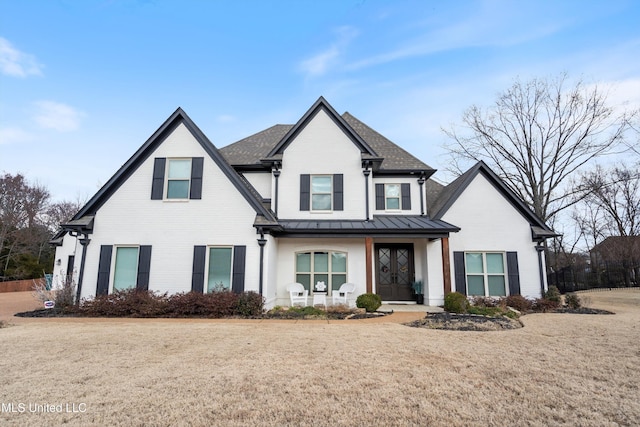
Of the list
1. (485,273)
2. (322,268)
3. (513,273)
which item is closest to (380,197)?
(322,268)

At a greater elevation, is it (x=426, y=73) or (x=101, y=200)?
(x=426, y=73)

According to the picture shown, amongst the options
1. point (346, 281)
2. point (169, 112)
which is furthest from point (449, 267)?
point (169, 112)

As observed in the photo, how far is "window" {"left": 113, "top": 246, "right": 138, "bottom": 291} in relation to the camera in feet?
38.6

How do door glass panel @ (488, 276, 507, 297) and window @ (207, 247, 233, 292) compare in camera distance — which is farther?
door glass panel @ (488, 276, 507, 297)

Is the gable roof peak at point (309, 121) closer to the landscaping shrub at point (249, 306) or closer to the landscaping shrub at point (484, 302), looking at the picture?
the landscaping shrub at point (249, 306)

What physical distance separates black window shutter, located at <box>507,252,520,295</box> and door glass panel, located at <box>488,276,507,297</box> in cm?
29

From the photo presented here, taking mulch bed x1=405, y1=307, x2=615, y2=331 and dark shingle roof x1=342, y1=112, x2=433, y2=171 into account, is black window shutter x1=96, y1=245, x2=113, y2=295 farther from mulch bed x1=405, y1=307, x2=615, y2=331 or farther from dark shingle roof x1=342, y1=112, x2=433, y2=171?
dark shingle roof x1=342, y1=112, x2=433, y2=171

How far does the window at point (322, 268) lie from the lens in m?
13.6

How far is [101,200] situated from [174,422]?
11.4 m

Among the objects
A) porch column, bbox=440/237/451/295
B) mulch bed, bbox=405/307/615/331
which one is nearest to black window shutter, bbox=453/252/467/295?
porch column, bbox=440/237/451/295

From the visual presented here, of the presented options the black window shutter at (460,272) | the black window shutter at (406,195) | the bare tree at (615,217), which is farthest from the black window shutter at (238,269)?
the bare tree at (615,217)

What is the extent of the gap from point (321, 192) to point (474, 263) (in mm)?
7227

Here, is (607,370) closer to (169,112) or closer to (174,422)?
(174,422)

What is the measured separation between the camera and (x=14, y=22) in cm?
1354
